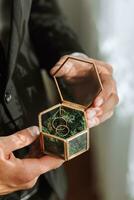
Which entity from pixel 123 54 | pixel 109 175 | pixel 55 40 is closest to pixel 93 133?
pixel 109 175

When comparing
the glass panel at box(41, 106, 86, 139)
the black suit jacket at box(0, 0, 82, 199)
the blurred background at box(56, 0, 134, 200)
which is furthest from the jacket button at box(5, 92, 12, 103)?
the blurred background at box(56, 0, 134, 200)

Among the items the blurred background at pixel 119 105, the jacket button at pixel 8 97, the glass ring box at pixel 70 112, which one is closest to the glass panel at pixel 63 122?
the glass ring box at pixel 70 112

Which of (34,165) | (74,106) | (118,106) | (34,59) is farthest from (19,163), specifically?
(118,106)

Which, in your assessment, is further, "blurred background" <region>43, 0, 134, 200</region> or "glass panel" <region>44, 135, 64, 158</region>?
"blurred background" <region>43, 0, 134, 200</region>

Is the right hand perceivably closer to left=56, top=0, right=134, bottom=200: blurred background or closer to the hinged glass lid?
the hinged glass lid

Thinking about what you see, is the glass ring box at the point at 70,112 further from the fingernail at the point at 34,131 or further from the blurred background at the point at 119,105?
the blurred background at the point at 119,105

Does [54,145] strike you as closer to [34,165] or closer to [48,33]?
[34,165]
